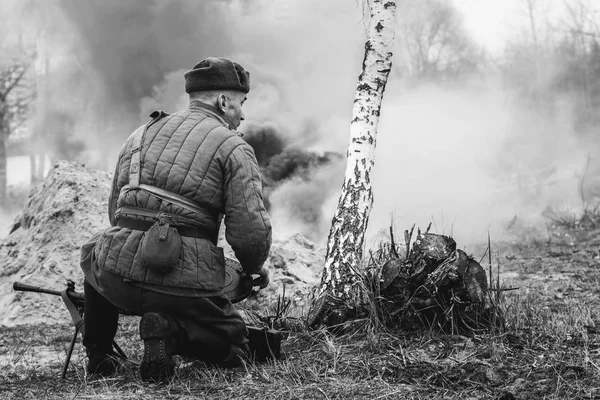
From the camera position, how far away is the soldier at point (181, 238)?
310 cm

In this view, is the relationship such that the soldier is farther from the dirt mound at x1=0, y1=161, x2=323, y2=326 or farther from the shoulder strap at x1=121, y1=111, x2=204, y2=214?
the dirt mound at x1=0, y1=161, x2=323, y2=326

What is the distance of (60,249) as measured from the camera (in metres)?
7.09

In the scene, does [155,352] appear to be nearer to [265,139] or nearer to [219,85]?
[219,85]

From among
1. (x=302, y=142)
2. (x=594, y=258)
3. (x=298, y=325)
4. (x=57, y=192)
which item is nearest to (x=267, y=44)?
(x=302, y=142)

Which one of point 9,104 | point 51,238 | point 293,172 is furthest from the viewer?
point 9,104

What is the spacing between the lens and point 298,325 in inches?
162

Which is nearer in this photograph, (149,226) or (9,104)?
(149,226)

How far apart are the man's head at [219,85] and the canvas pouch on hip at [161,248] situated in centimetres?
82

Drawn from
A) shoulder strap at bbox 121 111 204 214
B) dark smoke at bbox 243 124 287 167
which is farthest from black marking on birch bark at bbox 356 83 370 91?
dark smoke at bbox 243 124 287 167

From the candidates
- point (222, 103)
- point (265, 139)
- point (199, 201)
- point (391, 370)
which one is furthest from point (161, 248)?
point (265, 139)

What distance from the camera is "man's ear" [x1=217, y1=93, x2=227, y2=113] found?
139 inches

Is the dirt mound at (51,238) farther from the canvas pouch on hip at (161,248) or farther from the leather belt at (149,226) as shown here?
the canvas pouch on hip at (161,248)

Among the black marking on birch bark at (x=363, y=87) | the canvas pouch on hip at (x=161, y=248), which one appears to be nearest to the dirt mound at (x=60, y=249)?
the black marking on birch bark at (x=363, y=87)

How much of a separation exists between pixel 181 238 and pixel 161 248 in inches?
6.2
